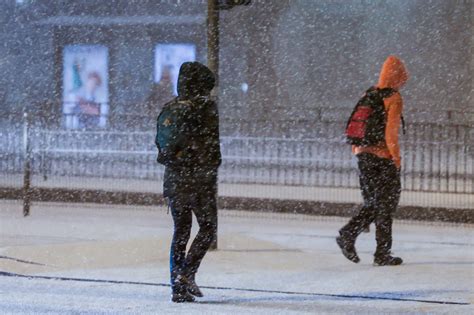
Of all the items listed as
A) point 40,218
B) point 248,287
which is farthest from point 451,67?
point 248,287

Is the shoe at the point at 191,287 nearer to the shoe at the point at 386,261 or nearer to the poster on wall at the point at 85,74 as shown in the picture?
the shoe at the point at 386,261

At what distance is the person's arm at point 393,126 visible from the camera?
30.1 feet

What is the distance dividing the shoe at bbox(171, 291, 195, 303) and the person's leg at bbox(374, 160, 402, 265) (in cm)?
246

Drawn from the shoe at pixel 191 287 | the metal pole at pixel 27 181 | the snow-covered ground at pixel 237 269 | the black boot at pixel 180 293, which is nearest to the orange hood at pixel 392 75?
the snow-covered ground at pixel 237 269

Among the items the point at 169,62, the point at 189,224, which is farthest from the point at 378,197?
the point at 169,62

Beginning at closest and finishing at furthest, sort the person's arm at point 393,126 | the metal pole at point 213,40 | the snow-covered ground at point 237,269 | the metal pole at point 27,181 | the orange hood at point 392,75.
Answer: the snow-covered ground at point 237,269, the person's arm at point 393,126, the orange hood at point 392,75, the metal pole at point 213,40, the metal pole at point 27,181

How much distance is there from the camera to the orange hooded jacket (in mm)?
9188

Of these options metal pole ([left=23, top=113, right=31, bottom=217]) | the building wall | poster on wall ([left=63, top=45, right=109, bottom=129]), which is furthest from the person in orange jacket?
poster on wall ([left=63, top=45, right=109, bottom=129])

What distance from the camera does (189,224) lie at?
25.0 feet

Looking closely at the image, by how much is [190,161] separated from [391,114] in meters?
2.44

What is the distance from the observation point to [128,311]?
707cm

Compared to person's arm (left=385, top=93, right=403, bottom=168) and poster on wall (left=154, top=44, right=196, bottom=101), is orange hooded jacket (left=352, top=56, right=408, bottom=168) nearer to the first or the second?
person's arm (left=385, top=93, right=403, bottom=168)

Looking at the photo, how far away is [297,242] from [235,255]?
1401 mm

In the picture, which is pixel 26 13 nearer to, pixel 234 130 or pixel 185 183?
pixel 234 130
